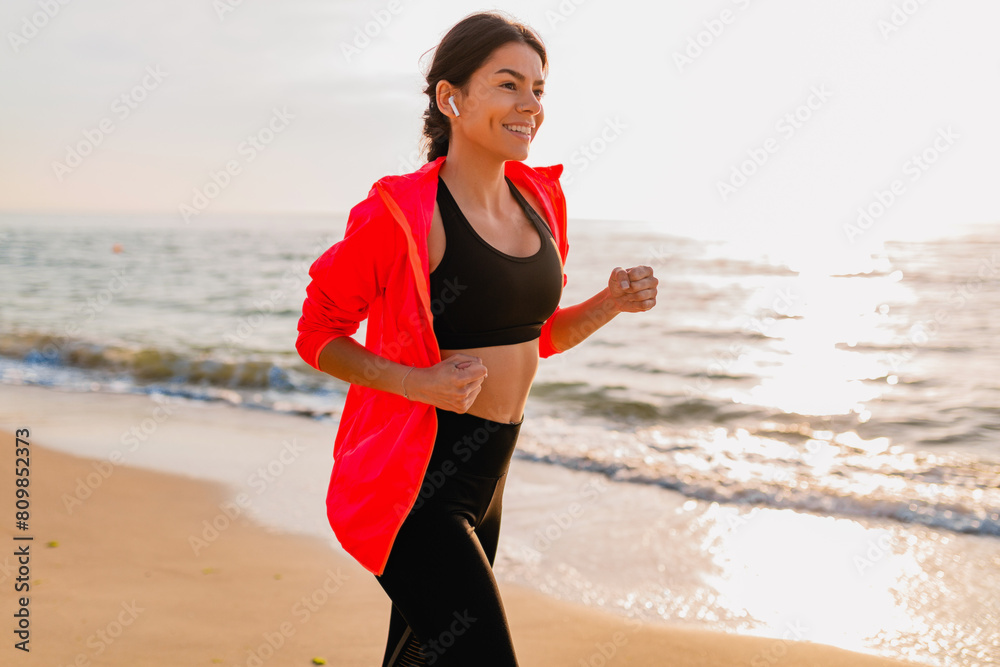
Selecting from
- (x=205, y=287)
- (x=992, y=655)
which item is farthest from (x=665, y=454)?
(x=205, y=287)

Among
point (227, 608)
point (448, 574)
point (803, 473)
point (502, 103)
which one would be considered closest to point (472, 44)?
point (502, 103)

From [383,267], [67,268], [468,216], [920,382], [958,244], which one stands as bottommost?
[67,268]

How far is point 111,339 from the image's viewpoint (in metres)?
12.6

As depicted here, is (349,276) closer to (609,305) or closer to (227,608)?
(609,305)

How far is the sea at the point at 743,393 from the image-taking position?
15.4 feet

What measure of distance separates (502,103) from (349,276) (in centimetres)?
60

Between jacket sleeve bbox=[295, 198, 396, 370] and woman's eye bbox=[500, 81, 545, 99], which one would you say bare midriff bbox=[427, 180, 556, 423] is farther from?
woman's eye bbox=[500, 81, 545, 99]

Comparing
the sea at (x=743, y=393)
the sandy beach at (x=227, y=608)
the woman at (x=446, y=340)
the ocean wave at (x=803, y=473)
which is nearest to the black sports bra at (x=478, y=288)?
the woman at (x=446, y=340)

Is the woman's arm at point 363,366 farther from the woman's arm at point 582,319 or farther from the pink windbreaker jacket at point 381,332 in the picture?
the woman's arm at point 582,319

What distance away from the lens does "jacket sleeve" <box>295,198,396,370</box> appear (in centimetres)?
186

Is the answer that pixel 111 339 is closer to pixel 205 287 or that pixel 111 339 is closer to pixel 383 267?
pixel 205 287

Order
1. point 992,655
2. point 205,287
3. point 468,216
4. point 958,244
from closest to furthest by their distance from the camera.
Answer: point 468,216 < point 992,655 < point 205,287 < point 958,244

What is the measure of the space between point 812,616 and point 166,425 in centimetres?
617

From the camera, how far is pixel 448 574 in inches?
70.9
